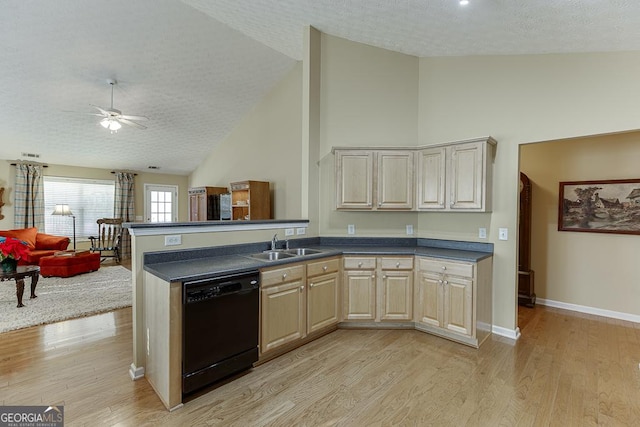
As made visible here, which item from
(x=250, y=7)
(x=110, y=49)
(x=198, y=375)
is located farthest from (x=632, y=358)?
(x=110, y=49)

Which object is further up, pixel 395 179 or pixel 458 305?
pixel 395 179

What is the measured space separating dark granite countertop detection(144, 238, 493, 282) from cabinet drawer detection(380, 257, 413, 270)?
0.07 meters

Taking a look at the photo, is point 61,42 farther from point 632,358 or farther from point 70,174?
point 632,358

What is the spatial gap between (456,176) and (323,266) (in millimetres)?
1712

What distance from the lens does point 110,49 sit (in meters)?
4.13

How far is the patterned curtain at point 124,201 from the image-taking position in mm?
7703

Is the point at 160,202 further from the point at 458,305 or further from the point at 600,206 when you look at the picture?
the point at 600,206

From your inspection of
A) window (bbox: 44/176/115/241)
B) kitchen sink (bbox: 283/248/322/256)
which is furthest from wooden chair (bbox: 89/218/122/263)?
kitchen sink (bbox: 283/248/322/256)

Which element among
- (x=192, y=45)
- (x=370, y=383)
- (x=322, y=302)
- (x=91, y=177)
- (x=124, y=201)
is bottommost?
(x=370, y=383)

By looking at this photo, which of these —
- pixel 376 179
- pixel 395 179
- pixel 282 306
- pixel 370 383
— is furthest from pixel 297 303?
pixel 395 179

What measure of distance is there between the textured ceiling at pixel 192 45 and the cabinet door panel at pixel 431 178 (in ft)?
3.89

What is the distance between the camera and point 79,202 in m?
7.29

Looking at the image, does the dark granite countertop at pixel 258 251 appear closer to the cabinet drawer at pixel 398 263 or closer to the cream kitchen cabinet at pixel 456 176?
the cabinet drawer at pixel 398 263

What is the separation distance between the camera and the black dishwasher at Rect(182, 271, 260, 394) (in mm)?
2092
